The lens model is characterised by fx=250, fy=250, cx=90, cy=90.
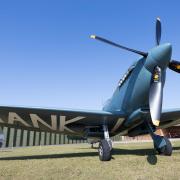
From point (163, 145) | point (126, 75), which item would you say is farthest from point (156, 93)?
point (163, 145)

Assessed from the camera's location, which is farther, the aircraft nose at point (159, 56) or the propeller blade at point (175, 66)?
the propeller blade at point (175, 66)

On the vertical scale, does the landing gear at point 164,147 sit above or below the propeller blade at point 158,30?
below

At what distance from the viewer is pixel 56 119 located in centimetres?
1308

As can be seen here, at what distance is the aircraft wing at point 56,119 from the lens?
1195 cm

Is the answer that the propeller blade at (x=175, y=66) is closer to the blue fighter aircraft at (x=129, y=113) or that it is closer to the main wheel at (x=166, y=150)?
the blue fighter aircraft at (x=129, y=113)

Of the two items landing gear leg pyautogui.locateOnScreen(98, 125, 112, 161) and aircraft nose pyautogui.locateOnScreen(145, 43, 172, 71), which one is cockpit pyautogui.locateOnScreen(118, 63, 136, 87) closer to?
aircraft nose pyautogui.locateOnScreen(145, 43, 172, 71)

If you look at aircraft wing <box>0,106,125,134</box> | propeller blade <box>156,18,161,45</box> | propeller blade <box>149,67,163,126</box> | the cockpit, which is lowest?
aircraft wing <box>0,106,125,134</box>

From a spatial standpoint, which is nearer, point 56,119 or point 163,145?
point 163,145

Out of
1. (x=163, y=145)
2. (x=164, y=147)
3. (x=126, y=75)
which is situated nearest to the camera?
(x=164, y=147)

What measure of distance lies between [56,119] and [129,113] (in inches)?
150

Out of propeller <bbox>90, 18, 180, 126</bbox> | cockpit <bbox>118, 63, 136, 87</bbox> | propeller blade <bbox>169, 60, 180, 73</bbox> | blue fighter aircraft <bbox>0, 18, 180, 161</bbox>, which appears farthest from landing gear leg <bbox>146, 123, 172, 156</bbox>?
propeller blade <bbox>169, 60, 180, 73</bbox>

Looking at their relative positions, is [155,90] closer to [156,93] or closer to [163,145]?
[156,93]

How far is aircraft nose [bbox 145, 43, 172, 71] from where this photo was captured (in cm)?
985

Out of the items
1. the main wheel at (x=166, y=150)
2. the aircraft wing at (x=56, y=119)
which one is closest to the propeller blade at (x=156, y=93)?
the main wheel at (x=166, y=150)
